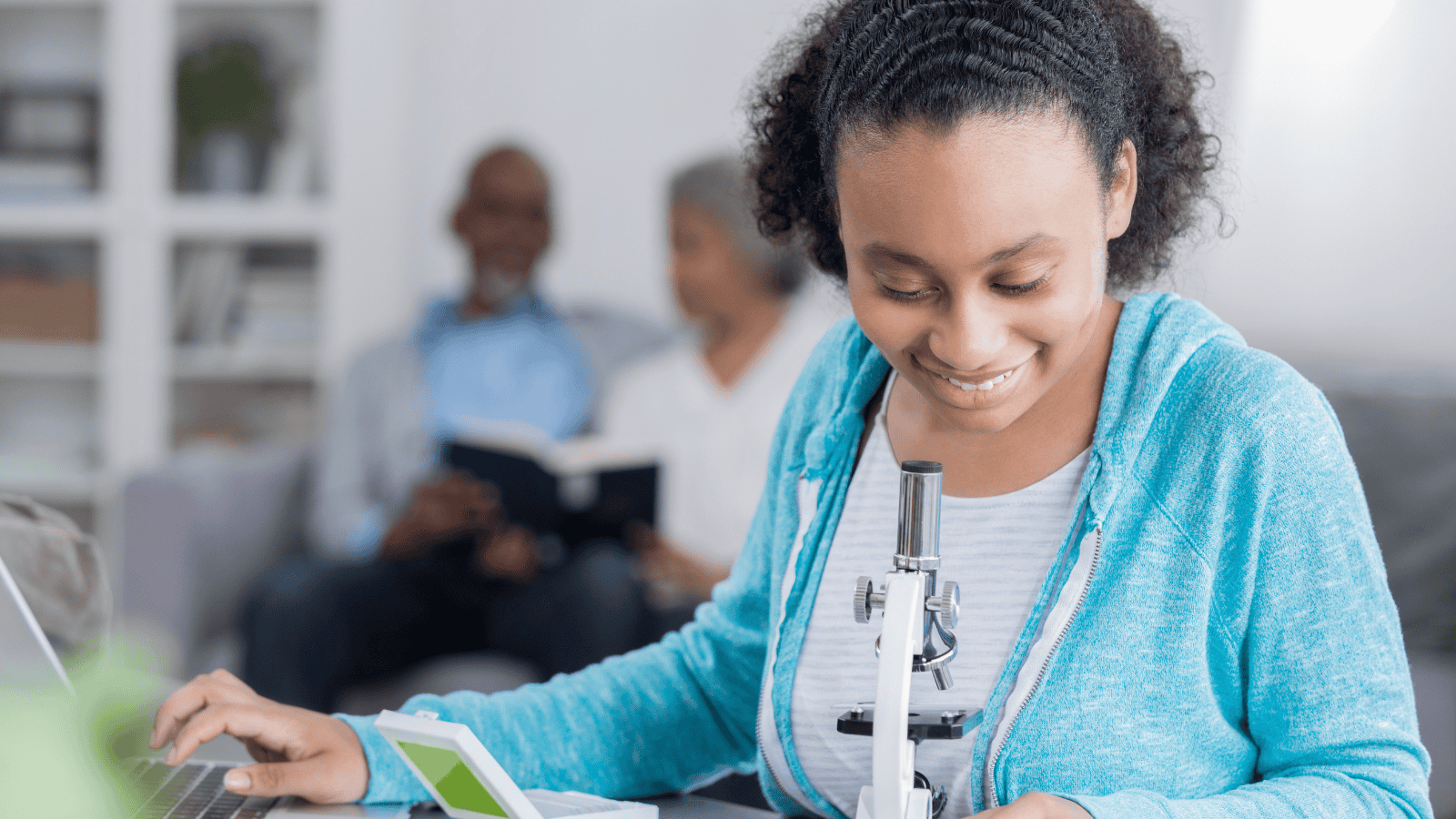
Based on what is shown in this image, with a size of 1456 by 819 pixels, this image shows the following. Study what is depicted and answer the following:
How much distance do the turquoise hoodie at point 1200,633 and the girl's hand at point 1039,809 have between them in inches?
0.8

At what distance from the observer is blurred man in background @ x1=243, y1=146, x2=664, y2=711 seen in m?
2.15

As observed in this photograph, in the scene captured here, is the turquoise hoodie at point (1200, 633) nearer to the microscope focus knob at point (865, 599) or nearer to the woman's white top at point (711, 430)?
the microscope focus knob at point (865, 599)

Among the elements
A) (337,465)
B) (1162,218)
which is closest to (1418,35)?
(1162,218)

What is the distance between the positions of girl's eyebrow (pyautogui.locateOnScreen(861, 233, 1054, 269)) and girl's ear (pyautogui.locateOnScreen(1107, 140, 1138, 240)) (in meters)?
0.10

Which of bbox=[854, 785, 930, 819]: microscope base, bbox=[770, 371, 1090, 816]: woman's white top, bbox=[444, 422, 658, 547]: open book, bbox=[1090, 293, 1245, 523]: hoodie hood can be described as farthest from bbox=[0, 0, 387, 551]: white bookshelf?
bbox=[854, 785, 930, 819]: microscope base

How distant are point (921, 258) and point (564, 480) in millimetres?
1506

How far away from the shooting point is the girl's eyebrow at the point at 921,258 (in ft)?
2.31

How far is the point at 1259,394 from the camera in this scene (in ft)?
2.57

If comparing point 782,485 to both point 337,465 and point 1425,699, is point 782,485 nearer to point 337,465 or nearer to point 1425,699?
point 1425,699

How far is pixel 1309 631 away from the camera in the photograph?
0.75 m

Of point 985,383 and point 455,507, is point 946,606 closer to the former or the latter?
point 985,383

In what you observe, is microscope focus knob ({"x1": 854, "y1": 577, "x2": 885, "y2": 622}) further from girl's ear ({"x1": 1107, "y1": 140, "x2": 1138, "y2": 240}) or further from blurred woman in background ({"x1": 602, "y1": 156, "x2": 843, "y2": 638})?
blurred woman in background ({"x1": 602, "y1": 156, "x2": 843, "y2": 638})

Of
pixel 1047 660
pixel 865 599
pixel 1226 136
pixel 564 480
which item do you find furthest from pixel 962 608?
pixel 1226 136

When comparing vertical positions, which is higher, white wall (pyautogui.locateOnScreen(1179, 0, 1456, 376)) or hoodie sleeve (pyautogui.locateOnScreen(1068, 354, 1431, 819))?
white wall (pyautogui.locateOnScreen(1179, 0, 1456, 376))
